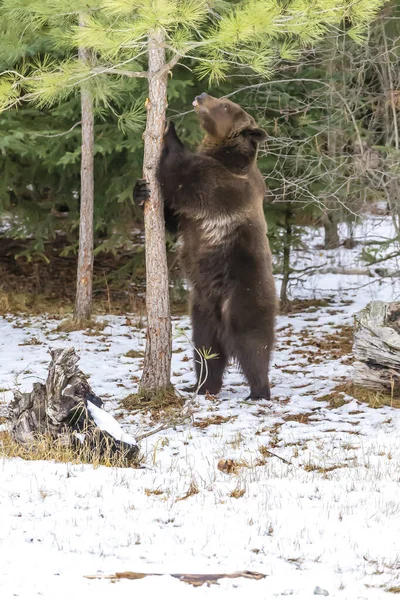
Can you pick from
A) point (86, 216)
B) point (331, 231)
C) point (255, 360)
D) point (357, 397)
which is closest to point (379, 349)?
point (357, 397)

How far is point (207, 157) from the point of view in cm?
729

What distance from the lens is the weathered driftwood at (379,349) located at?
785cm

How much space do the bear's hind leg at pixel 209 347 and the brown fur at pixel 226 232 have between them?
0.4 inches

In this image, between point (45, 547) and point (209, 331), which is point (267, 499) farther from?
point (209, 331)

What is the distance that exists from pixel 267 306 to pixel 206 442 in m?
1.73

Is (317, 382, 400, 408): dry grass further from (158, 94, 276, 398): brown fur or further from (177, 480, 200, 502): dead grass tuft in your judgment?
(177, 480, 200, 502): dead grass tuft

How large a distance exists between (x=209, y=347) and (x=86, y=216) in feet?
12.4

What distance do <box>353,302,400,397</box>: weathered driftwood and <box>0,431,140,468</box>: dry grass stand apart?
3193mm

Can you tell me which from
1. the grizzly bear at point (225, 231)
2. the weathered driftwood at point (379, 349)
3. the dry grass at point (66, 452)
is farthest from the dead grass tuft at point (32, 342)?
the dry grass at point (66, 452)

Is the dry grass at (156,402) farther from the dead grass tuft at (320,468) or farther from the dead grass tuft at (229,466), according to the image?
the dead grass tuft at (320,468)

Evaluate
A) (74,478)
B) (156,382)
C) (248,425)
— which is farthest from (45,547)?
(156,382)

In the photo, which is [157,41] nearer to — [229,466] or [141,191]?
[141,191]

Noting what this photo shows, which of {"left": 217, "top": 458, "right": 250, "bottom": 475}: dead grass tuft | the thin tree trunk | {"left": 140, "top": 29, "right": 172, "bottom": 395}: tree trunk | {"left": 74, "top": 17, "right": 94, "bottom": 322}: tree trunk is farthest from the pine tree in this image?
the thin tree trunk

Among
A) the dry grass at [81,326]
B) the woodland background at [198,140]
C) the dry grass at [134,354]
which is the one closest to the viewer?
the dry grass at [134,354]
